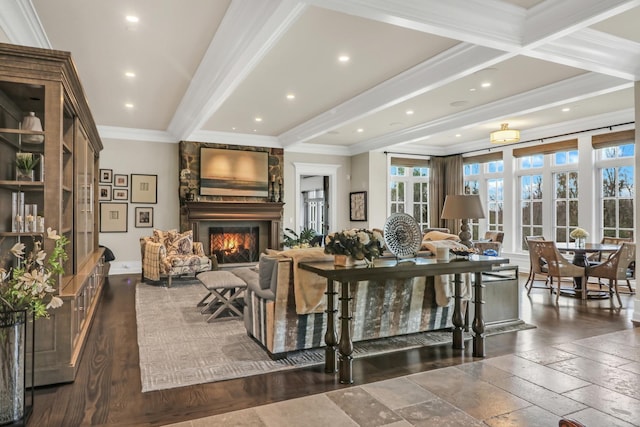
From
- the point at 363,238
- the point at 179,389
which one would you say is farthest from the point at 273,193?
the point at 179,389

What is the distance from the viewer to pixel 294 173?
995 centimetres

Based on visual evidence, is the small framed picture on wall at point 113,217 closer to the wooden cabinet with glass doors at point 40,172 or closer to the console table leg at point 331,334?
the wooden cabinet with glass doors at point 40,172

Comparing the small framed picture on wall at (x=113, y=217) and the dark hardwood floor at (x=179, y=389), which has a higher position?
the small framed picture on wall at (x=113, y=217)

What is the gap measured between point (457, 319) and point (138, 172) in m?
7.11

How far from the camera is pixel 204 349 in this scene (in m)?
3.68

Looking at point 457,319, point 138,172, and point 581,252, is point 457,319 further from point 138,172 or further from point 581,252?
point 138,172

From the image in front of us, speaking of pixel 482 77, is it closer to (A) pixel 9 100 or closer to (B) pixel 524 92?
(B) pixel 524 92

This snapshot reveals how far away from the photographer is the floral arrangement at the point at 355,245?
3.20 m

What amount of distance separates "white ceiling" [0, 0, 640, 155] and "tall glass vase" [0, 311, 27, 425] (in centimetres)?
247

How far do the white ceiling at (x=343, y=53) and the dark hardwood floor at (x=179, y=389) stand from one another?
2757 millimetres

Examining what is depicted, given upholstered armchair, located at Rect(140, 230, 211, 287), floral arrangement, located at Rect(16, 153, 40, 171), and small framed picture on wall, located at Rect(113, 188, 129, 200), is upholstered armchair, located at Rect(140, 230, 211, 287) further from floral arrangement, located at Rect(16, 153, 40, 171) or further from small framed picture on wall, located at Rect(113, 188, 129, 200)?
floral arrangement, located at Rect(16, 153, 40, 171)

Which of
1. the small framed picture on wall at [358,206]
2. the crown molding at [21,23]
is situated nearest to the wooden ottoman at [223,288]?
the crown molding at [21,23]

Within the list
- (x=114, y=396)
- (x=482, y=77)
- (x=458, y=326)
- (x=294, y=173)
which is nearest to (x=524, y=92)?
(x=482, y=77)

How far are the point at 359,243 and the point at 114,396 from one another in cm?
199
